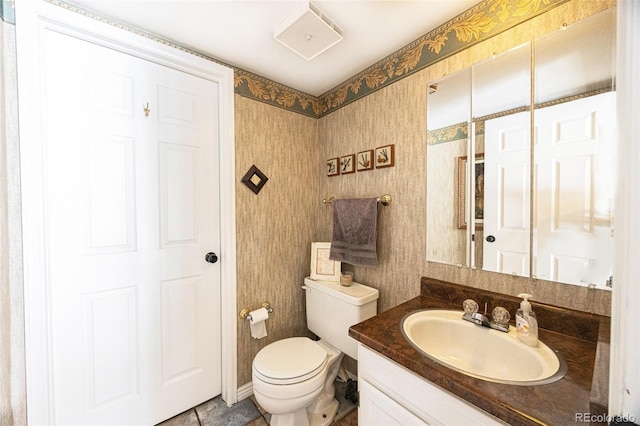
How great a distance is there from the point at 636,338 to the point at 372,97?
1.52 m

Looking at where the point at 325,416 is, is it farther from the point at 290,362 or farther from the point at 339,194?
the point at 339,194

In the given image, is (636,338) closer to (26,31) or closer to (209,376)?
(209,376)

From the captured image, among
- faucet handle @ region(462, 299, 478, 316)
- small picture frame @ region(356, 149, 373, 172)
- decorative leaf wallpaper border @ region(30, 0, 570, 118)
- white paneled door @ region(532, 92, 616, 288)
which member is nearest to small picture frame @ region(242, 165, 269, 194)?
decorative leaf wallpaper border @ region(30, 0, 570, 118)

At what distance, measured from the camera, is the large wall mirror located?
0.84 meters

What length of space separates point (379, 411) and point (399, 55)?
170cm

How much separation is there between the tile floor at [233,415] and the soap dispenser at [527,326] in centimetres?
107

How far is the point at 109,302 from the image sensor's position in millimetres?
1245

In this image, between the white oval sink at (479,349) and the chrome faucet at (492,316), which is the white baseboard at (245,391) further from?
the chrome faucet at (492,316)

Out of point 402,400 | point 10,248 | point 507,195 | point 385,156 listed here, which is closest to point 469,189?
point 507,195

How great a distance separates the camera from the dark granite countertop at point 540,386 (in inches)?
22.2

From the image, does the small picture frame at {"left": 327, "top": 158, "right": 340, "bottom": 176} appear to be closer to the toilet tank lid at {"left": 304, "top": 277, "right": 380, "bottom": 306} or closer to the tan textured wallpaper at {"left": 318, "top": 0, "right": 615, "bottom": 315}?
the tan textured wallpaper at {"left": 318, "top": 0, "right": 615, "bottom": 315}

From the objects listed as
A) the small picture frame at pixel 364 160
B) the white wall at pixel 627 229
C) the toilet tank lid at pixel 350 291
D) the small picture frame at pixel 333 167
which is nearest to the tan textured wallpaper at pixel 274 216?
the small picture frame at pixel 333 167

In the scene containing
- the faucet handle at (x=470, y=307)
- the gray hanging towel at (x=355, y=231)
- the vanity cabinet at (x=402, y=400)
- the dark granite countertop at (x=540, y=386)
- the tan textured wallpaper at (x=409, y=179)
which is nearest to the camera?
the dark granite countertop at (x=540, y=386)

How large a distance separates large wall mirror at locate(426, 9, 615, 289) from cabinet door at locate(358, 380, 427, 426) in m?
0.67
